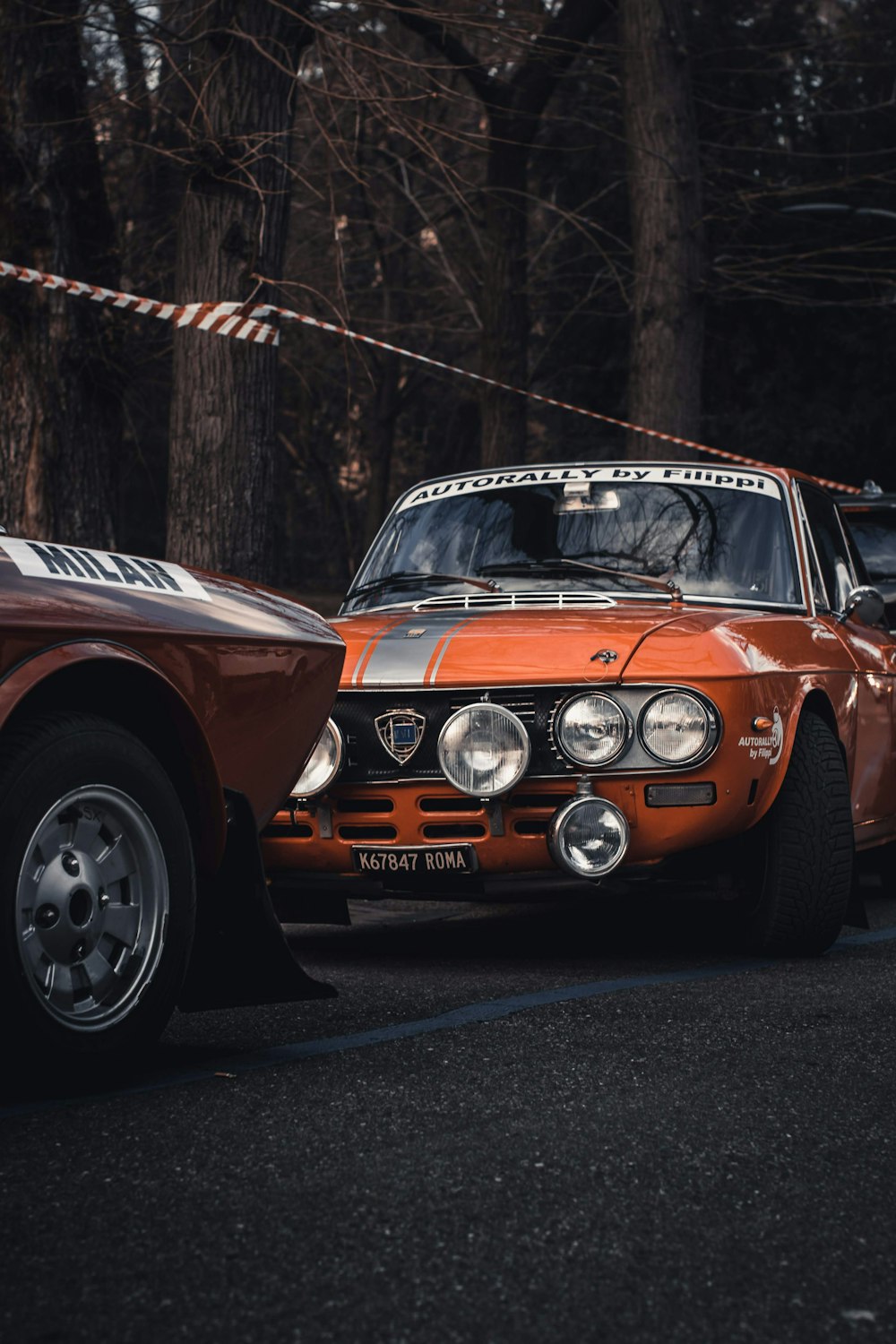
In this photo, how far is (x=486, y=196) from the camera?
19.3 meters

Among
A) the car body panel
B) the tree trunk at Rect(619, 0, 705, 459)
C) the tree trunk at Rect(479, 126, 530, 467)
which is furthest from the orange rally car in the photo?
the tree trunk at Rect(479, 126, 530, 467)

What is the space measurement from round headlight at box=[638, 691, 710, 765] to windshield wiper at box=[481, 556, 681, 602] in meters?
1.04

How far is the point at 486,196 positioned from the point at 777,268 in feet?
10.8

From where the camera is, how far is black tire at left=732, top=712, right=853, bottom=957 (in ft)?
18.5

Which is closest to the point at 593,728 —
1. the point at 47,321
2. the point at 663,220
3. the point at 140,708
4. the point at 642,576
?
the point at 642,576

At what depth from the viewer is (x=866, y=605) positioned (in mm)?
6906

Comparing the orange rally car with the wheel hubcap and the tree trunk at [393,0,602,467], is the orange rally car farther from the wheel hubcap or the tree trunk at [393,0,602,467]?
the tree trunk at [393,0,602,467]

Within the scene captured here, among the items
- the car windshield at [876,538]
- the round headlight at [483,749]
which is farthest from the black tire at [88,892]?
the car windshield at [876,538]

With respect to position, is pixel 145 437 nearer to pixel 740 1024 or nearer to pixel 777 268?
pixel 777 268

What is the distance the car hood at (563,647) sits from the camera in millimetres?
5445

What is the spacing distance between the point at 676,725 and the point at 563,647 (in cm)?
42

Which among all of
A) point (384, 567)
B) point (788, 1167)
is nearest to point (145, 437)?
point (384, 567)

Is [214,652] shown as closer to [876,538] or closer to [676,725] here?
[676,725]

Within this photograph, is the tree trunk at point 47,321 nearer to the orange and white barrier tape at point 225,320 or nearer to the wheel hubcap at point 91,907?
the orange and white barrier tape at point 225,320
